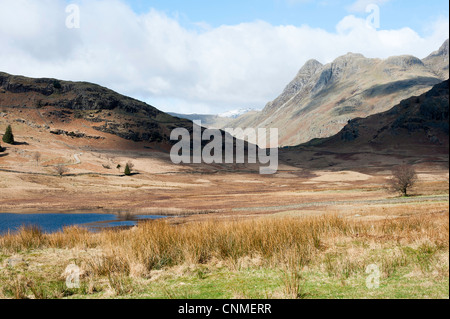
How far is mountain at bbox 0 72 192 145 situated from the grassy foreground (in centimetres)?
14121

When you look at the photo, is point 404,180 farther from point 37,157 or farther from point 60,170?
point 37,157

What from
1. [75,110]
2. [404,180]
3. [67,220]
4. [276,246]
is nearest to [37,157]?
[67,220]

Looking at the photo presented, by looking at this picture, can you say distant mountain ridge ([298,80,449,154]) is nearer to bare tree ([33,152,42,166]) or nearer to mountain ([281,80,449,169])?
mountain ([281,80,449,169])

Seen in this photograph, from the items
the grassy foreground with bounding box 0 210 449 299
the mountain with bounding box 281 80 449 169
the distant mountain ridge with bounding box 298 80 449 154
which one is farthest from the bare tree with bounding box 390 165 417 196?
the distant mountain ridge with bounding box 298 80 449 154

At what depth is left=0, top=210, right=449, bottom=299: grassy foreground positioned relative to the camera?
11086 millimetres

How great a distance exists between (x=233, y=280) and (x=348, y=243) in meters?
7.00

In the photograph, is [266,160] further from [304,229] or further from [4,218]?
[304,229]

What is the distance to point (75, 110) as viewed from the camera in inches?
6742

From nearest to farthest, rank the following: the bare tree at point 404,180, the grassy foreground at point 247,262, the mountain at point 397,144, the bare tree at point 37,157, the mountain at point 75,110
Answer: the grassy foreground at point 247,262 < the bare tree at point 404,180 < the bare tree at point 37,157 < the mountain at point 397,144 < the mountain at point 75,110

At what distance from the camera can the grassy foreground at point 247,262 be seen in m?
11.1

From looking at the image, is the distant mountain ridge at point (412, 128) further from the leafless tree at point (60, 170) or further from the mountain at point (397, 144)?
the leafless tree at point (60, 170)

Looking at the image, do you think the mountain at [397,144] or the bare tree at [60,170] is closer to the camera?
the bare tree at [60,170]

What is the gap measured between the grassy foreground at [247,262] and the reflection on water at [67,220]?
18.5 m
